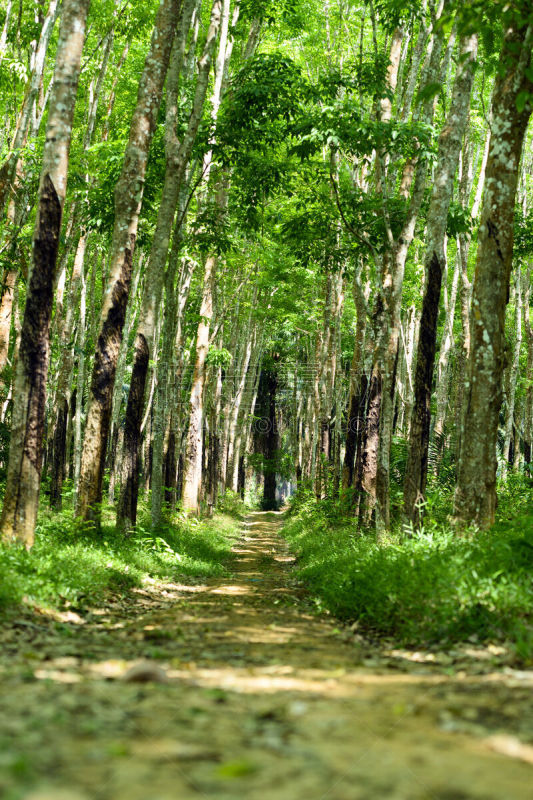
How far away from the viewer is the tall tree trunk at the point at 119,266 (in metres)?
10.1

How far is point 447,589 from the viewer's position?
5766 millimetres

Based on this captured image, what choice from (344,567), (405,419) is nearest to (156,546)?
(344,567)

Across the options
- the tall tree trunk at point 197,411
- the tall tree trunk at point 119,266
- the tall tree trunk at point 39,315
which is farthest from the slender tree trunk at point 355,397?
the tall tree trunk at point 39,315

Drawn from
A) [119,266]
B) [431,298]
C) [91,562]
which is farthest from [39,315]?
[431,298]

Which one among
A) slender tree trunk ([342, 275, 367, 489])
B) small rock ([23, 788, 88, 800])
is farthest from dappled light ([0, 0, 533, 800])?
slender tree trunk ([342, 275, 367, 489])

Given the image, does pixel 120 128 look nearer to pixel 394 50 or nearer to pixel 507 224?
pixel 394 50

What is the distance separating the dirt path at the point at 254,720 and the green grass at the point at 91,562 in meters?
0.87

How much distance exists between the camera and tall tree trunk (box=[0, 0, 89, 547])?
25.5 feet

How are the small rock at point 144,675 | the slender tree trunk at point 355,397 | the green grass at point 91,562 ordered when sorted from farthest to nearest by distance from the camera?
the slender tree trunk at point 355,397, the green grass at point 91,562, the small rock at point 144,675

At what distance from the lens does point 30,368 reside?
25.6ft

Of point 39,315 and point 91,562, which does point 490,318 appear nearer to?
point 39,315

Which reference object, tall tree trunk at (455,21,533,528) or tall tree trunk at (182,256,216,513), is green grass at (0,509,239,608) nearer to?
tall tree trunk at (182,256,216,513)

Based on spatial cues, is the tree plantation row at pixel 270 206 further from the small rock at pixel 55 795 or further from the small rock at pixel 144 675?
the small rock at pixel 55 795

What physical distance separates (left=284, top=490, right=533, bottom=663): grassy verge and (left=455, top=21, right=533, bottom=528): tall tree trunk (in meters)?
0.49
